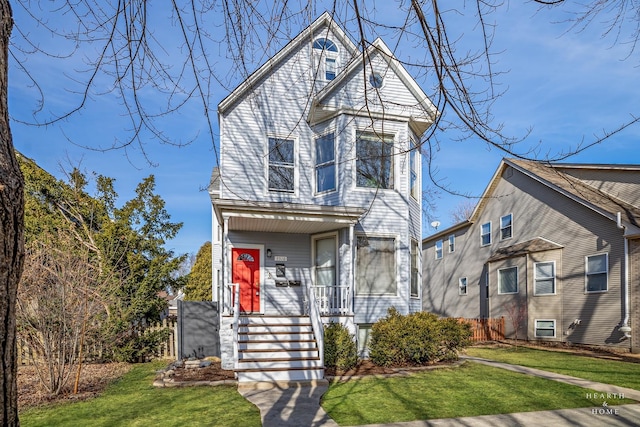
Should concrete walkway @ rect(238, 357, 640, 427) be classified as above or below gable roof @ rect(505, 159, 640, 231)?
below

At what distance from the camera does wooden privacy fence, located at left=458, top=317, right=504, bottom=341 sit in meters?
18.1

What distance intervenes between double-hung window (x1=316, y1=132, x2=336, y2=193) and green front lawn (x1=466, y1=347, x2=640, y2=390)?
22.7 feet

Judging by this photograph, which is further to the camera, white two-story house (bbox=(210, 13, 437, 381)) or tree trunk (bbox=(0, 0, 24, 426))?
white two-story house (bbox=(210, 13, 437, 381))

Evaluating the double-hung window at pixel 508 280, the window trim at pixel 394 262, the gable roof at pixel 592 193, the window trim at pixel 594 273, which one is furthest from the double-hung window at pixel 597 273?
the window trim at pixel 394 262

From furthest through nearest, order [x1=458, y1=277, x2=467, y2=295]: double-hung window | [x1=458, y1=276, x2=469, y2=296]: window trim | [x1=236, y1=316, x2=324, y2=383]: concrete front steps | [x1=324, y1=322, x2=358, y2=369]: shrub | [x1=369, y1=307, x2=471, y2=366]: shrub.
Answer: [x1=458, y1=277, x2=467, y2=295]: double-hung window
[x1=458, y1=276, x2=469, y2=296]: window trim
[x1=369, y1=307, x2=471, y2=366]: shrub
[x1=324, y1=322, x2=358, y2=369]: shrub
[x1=236, y1=316, x2=324, y2=383]: concrete front steps

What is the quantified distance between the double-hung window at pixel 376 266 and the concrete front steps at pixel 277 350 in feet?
7.18

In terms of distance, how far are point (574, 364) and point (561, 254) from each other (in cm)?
630

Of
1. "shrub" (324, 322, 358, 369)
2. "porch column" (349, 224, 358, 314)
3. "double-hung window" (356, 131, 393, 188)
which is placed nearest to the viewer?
"shrub" (324, 322, 358, 369)

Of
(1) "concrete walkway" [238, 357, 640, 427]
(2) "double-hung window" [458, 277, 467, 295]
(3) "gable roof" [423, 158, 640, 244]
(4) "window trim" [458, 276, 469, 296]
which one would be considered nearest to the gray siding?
(3) "gable roof" [423, 158, 640, 244]

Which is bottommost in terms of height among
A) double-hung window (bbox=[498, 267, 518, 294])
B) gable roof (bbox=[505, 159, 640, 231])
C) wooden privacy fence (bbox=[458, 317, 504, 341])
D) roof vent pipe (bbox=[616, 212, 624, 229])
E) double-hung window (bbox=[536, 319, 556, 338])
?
wooden privacy fence (bbox=[458, 317, 504, 341])

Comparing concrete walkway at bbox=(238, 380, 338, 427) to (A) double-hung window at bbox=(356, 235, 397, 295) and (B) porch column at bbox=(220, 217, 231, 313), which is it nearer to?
(B) porch column at bbox=(220, 217, 231, 313)

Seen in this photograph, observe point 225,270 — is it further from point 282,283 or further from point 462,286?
point 462,286

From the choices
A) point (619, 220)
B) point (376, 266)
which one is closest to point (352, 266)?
point (376, 266)

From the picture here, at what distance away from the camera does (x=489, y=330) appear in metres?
18.3
